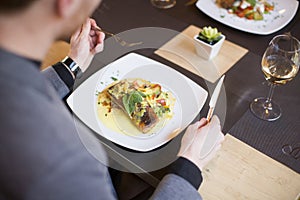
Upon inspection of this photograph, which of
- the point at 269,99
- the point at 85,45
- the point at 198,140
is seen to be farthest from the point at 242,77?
the point at 85,45

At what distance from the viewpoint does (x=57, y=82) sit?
1.05 m

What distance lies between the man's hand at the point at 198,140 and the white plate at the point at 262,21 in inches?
20.7

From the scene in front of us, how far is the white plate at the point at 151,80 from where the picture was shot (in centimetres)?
98

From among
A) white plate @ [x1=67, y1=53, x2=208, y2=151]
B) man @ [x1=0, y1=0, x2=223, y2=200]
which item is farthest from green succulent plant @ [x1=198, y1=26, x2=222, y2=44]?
man @ [x1=0, y1=0, x2=223, y2=200]

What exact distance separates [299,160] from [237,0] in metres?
0.69

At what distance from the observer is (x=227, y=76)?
117 centimetres

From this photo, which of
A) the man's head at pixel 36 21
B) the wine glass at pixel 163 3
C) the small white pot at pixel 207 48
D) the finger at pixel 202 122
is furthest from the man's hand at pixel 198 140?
the wine glass at pixel 163 3

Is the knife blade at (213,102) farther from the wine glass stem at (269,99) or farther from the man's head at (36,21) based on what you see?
the man's head at (36,21)

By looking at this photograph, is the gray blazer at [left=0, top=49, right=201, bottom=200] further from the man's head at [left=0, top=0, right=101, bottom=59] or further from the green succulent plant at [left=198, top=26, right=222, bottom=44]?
the green succulent plant at [left=198, top=26, right=222, bottom=44]

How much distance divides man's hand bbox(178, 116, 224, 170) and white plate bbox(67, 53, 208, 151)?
0.06m

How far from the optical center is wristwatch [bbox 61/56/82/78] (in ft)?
3.56

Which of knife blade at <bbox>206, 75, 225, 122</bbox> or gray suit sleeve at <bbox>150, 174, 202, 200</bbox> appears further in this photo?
knife blade at <bbox>206, 75, 225, 122</bbox>

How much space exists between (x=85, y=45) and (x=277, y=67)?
509mm

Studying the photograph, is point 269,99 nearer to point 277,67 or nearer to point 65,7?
point 277,67
